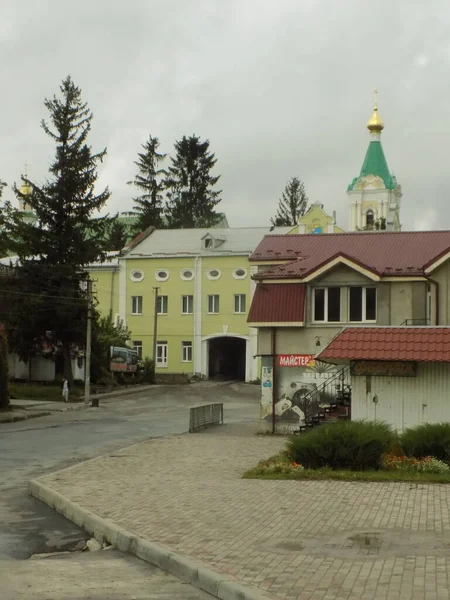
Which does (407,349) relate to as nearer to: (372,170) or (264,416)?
(264,416)

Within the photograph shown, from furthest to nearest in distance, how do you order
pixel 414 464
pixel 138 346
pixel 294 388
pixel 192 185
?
pixel 192 185, pixel 138 346, pixel 294 388, pixel 414 464


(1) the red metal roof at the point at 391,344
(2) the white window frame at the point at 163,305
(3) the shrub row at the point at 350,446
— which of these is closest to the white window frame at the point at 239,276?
(2) the white window frame at the point at 163,305

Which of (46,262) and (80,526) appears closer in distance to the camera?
(80,526)

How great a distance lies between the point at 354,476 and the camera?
17.3m

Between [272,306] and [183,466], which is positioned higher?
[272,306]

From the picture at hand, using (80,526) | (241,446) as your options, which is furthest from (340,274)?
(80,526)

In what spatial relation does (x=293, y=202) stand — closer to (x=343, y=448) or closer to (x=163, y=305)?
(x=163, y=305)

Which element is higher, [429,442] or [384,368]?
[384,368]

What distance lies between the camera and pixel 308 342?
34.6 meters

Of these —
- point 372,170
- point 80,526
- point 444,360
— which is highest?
point 372,170

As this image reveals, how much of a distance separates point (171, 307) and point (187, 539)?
62.8m

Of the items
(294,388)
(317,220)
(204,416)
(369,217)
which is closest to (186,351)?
(317,220)

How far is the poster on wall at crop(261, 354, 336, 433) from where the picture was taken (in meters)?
34.0

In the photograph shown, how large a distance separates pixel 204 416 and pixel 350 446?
17.8 meters
